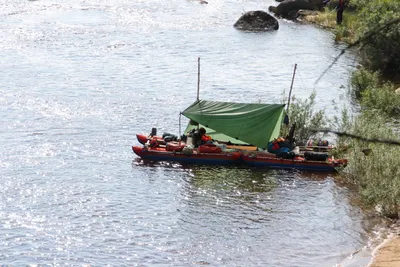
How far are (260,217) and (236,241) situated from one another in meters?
2.83

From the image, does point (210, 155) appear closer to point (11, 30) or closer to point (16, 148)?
point (16, 148)

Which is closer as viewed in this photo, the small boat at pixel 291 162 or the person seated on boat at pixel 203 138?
the small boat at pixel 291 162

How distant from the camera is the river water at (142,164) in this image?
25.6m

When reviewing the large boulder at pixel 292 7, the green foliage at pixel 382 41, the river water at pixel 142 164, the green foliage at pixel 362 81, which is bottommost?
the river water at pixel 142 164

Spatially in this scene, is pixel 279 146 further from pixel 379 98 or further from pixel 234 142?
pixel 379 98

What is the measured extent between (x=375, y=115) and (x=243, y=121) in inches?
262

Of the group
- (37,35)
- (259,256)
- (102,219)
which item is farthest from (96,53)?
(259,256)

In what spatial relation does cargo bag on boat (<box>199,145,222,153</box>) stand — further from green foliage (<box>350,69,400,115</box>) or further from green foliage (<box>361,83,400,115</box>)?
green foliage (<box>361,83,400,115</box>)

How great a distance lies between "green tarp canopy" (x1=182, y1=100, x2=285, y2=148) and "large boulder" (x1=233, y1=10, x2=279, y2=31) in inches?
1314

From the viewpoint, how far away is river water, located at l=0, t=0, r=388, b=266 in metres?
25.6

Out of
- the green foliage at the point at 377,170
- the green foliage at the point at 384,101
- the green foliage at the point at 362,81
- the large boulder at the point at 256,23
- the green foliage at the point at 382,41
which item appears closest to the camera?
the green foliage at the point at 377,170

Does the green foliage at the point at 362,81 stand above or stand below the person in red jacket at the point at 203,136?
above

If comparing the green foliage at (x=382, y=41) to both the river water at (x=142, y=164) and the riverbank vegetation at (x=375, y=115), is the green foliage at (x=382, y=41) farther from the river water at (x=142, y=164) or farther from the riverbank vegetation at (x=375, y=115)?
the river water at (x=142, y=164)

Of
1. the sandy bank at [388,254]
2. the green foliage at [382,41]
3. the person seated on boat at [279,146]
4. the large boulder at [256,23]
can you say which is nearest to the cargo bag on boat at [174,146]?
the person seated on boat at [279,146]
